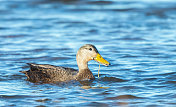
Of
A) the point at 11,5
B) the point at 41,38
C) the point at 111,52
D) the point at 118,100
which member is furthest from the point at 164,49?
the point at 11,5

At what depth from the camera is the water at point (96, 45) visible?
8062 mm

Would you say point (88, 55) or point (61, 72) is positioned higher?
point (88, 55)

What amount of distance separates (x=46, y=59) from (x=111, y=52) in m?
2.33

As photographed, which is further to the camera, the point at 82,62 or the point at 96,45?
the point at 96,45

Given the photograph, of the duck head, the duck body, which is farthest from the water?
the duck head

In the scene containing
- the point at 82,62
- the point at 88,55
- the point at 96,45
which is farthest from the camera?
the point at 96,45

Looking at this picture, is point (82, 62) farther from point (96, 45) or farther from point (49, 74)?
point (96, 45)

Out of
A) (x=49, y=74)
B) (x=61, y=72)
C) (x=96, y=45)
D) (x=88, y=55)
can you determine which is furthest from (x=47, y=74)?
(x=96, y=45)

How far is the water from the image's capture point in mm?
8062

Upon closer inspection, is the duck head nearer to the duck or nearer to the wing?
the duck

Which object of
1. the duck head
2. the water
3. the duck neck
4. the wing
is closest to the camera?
the water

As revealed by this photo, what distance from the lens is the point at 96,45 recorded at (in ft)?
46.4

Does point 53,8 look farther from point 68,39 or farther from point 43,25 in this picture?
point 68,39

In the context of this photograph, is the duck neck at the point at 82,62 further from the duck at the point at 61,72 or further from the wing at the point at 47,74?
the wing at the point at 47,74
